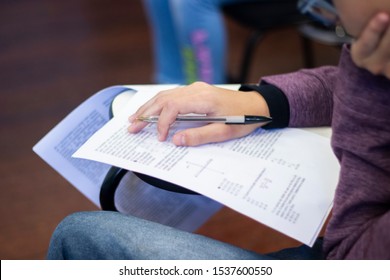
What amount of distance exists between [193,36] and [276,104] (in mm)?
939

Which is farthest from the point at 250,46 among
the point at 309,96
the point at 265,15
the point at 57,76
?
the point at 57,76

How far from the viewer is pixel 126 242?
61 cm

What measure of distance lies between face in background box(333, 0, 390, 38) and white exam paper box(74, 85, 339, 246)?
21cm

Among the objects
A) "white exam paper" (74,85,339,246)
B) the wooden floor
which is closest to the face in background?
"white exam paper" (74,85,339,246)

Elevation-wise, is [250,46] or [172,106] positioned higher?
[172,106]

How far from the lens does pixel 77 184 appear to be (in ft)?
2.54

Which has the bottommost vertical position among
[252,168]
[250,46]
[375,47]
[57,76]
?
[57,76]

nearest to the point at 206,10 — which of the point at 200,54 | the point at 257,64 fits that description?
the point at 200,54

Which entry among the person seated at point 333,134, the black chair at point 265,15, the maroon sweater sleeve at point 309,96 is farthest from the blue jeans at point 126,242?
the black chair at point 265,15

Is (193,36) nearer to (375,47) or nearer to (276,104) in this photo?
(276,104)

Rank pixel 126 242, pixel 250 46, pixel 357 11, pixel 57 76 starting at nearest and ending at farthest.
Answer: pixel 357 11
pixel 126 242
pixel 250 46
pixel 57 76

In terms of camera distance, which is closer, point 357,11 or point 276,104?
point 357,11
